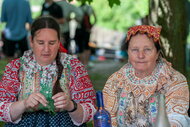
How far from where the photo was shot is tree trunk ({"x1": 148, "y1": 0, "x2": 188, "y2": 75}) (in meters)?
4.42

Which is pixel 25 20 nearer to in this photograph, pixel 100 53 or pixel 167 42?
pixel 167 42

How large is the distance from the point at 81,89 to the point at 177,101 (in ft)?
2.67

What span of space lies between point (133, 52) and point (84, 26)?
6672mm

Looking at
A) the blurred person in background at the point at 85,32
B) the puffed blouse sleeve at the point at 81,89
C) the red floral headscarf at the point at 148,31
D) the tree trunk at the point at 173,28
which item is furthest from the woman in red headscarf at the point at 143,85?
the blurred person in background at the point at 85,32

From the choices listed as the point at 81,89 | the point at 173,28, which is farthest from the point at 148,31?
the point at 173,28

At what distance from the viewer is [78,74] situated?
334 cm

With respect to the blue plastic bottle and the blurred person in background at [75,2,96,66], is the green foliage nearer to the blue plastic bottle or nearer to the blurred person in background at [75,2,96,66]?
the blurred person in background at [75,2,96,66]

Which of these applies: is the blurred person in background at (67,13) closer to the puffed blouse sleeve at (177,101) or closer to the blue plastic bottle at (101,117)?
the puffed blouse sleeve at (177,101)

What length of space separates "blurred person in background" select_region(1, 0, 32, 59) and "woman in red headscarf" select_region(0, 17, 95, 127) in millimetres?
4510

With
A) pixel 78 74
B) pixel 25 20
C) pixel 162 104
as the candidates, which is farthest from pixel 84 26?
pixel 162 104

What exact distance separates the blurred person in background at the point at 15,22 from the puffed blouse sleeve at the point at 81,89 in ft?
14.9

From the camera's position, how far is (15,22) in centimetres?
789

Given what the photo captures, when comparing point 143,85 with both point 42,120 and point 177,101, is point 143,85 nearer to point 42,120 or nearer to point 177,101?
point 177,101

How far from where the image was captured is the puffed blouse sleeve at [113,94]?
10.2ft
